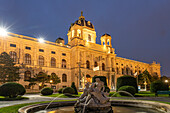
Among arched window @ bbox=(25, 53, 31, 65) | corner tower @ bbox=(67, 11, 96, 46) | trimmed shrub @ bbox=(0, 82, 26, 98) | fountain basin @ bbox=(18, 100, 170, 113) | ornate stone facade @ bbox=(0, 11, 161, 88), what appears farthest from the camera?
corner tower @ bbox=(67, 11, 96, 46)

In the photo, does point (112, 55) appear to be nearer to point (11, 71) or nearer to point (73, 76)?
point (73, 76)

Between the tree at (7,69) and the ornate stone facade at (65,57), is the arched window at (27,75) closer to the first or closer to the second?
the ornate stone facade at (65,57)

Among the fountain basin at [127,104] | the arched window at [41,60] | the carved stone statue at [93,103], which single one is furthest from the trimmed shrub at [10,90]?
the arched window at [41,60]

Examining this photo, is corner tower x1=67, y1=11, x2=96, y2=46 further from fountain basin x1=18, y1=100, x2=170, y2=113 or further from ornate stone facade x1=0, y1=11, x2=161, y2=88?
fountain basin x1=18, y1=100, x2=170, y2=113

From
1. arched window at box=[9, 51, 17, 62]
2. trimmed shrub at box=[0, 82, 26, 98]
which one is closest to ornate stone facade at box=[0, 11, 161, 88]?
arched window at box=[9, 51, 17, 62]

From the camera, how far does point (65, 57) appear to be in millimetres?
48281

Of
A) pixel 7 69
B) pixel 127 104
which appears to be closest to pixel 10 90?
pixel 127 104

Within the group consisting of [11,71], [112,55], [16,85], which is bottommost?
[16,85]

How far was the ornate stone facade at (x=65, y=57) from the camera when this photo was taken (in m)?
38.2

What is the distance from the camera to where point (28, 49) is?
40.4 meters

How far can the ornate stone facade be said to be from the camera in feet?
125

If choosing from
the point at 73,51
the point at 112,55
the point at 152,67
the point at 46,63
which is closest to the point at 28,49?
the point at 46,63

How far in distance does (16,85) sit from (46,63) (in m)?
24.5

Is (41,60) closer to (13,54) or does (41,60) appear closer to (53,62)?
(53,62)
